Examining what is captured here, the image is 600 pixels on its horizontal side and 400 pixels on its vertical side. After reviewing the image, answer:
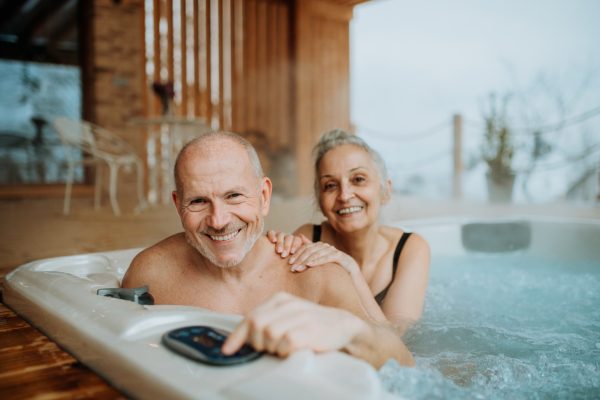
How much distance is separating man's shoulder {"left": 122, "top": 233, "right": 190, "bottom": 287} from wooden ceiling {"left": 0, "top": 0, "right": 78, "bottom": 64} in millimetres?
5661

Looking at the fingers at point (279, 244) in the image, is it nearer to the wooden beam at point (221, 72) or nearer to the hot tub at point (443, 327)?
the hot tub at point (443, 327)

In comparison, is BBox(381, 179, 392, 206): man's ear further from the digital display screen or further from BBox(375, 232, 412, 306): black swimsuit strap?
the digital display screen

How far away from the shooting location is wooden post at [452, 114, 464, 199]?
5953mm

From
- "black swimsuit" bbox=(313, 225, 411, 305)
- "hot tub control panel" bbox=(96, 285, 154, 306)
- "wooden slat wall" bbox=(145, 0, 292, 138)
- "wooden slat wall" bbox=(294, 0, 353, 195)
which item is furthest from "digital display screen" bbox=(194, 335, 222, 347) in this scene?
"wooden slat wall" bbox=(294, 0, 353, 195)

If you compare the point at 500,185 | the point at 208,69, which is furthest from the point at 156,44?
the point at 500,185

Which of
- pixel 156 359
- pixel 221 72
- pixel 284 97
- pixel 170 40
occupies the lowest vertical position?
pixel 156 359

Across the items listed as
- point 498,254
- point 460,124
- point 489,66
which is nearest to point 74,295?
point 498,254

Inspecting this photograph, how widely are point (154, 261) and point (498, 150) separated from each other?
17.1ft

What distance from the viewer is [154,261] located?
4.16ft

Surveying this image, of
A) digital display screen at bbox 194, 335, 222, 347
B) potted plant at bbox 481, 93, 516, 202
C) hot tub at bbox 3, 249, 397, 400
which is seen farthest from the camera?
potted plant at bbox 481, 93, 516, 202

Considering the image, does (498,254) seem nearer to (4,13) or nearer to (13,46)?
(13,46)

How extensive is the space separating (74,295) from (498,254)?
2638 millimetres

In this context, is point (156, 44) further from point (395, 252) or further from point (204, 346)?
point (204, 346)

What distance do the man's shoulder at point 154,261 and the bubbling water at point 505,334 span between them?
727 millimetres
